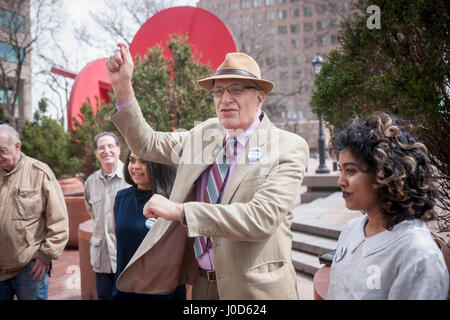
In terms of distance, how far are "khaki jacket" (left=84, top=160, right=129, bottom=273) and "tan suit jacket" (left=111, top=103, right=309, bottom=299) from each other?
169 centimetres

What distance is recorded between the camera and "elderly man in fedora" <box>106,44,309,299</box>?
5.41 feet

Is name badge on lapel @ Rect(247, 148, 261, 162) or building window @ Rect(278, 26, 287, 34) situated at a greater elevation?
building window @ Rect(278, 26, 287, 34)

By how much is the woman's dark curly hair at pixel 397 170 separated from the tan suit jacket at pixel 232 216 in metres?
0.35

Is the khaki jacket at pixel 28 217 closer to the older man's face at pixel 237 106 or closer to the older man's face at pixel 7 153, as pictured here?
the older man's face at pixel 7 153

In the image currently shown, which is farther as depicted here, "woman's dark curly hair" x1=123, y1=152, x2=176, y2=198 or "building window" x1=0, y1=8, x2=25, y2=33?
"building window" x1=0, y1=8, x2=25, y2=33

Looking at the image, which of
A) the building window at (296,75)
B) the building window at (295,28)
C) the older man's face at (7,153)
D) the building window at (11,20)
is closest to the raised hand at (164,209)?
the older man's face at (7,153)

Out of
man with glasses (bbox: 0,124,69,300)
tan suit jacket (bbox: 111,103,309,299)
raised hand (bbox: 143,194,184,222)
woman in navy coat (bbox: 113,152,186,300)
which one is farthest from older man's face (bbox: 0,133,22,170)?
raised hand (bbox: 143,194,184,222)

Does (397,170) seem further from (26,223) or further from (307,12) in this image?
(307,12)

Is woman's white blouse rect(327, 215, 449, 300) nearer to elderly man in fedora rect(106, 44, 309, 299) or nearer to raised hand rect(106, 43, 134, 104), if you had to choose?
elderly man in fedora rect(106, 44, 309, 299)

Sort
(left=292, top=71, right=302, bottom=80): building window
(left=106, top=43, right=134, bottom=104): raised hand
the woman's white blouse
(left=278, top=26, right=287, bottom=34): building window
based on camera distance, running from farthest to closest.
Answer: (left=278, top=26, right=287, bottom=34): building window, (left=292, top=71, right=302, bottom=80): building window, (left=106, top=43, right=134, bottom=104): raised hand, the woman's white blouse

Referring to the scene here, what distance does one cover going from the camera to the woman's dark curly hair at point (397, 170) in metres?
1.57

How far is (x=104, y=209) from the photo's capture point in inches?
159

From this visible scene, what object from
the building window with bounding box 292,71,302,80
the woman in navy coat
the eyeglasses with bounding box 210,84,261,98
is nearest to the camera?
the eyeglasses with bounding box 210,84,261,98
